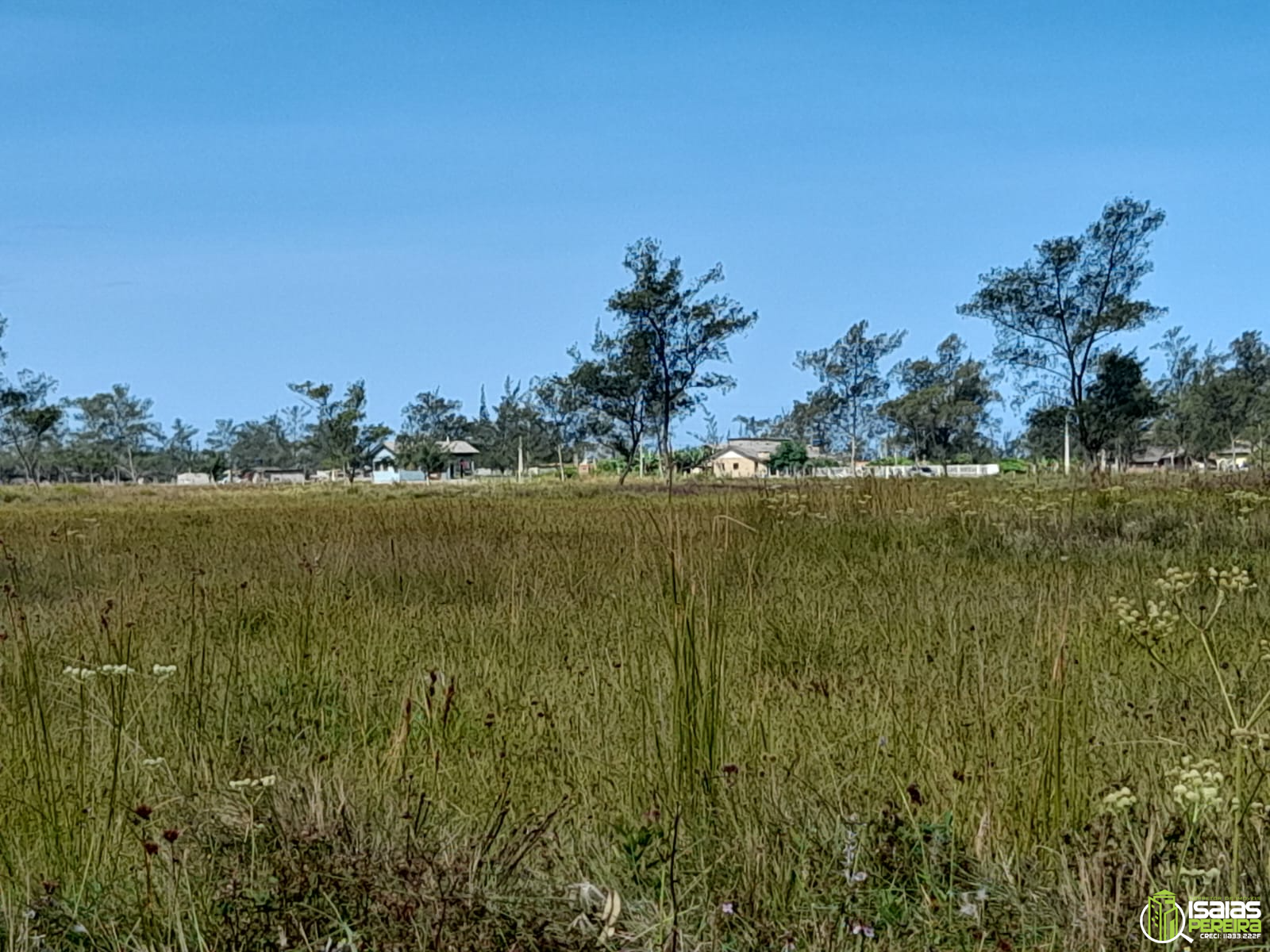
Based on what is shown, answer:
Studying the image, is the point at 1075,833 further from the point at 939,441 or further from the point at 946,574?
the point at 939,441

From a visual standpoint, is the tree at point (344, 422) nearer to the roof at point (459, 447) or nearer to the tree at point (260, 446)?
the roof at point (459, 447)

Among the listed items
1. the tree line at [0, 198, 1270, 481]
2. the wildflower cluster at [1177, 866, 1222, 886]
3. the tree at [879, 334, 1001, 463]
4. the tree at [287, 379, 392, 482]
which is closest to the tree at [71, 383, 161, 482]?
the tree line at [0, 198, 1270, 481]

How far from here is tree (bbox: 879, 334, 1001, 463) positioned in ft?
186

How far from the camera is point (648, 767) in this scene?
2133 millimetres

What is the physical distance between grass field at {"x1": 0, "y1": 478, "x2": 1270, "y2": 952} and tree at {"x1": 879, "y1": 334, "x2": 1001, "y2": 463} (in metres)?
53.8

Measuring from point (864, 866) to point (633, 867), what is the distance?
0.43 m

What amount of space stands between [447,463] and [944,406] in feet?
123

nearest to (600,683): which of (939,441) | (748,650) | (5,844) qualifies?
(748,650)

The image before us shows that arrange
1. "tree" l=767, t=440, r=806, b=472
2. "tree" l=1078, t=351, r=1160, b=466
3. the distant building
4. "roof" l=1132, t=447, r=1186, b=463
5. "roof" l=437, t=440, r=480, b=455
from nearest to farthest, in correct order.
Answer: "tree" l=1078, t=351, r=1160, b=466 < "tree" l=767, t=440, r=806, b=472 < the distant building < "roof" l=1132, t=447, r=1186, b=463 < "roof" l=437, t=440, r=480, b=455

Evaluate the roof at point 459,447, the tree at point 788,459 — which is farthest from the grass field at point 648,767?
the roof at point 459,447

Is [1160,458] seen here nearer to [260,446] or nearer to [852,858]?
[852,858]

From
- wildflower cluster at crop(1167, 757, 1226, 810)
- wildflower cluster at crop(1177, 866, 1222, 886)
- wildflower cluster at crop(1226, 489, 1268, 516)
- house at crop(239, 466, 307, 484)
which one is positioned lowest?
wildflower cluster at crop(1177, 866, 1222, 886)

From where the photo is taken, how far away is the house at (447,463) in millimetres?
66688

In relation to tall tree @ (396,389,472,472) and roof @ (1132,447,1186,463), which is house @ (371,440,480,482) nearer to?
tall tree @ (396,389,472,472)
